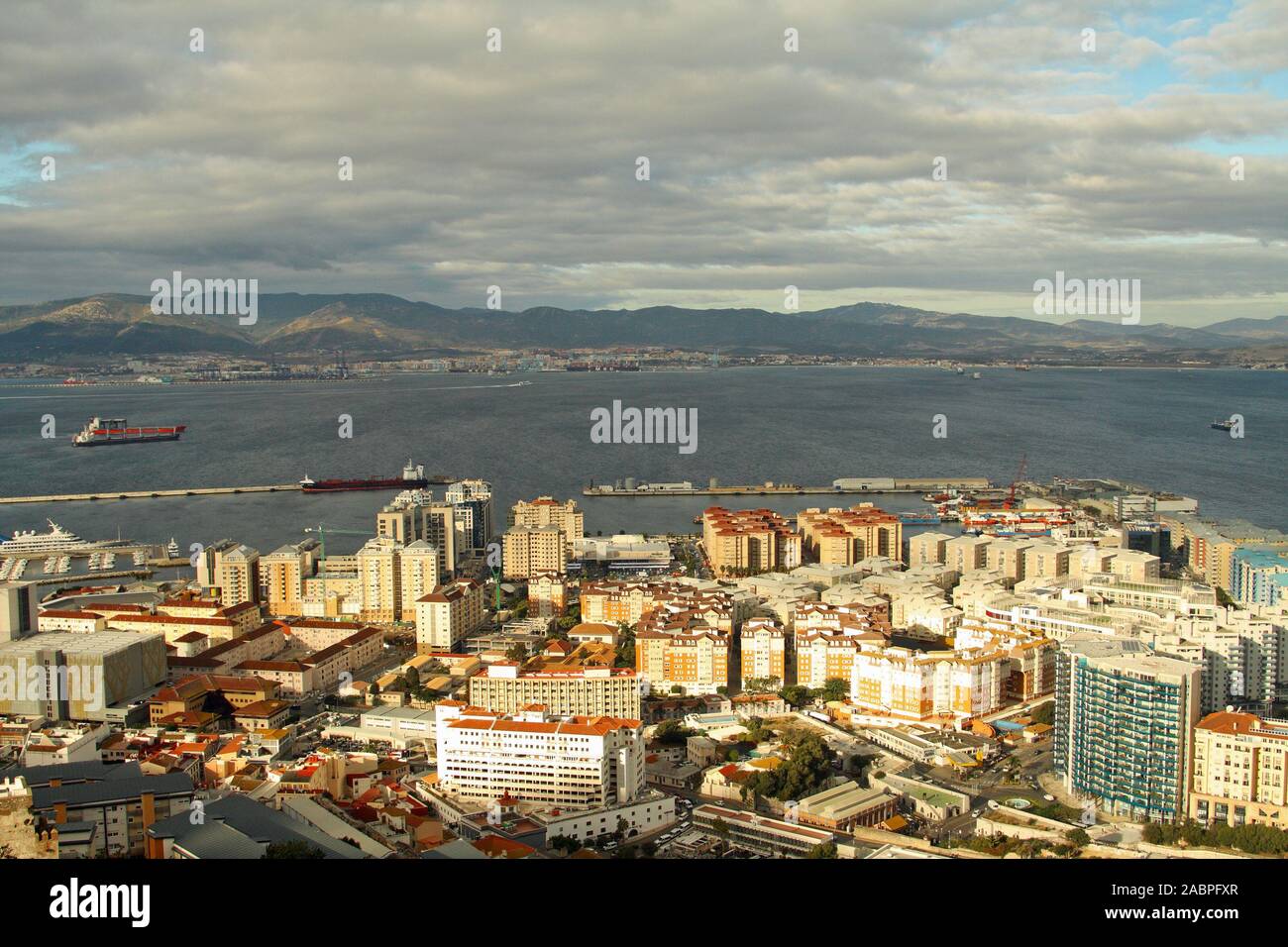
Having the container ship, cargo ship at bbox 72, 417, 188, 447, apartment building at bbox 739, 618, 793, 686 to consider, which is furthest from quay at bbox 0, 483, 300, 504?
apartment building at bbox 739, 618, 793, 686

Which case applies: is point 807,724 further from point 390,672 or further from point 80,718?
point 80,718

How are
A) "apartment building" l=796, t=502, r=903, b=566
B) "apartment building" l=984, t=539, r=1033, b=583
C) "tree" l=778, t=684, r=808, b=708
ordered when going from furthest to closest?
"apartment building" l=796, t=502, r=903, b=566 < "apartment building" l=984, t=539, r=1033, b=583 < "tree" l=778, t=684, r=808, b=708

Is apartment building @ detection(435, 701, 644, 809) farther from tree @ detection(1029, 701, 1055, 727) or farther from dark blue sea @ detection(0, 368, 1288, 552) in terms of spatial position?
dark blue sea @ detection(0, 368, 1288, 552)

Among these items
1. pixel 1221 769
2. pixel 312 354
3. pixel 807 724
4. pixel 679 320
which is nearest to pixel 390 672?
pixel 807 724

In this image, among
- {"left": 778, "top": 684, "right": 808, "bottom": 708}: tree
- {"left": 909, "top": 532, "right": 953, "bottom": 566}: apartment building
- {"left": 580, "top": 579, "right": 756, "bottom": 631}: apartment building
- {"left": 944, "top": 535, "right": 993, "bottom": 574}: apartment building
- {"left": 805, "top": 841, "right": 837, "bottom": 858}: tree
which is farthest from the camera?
{"left": 909, "top": 532, "right": 953, "bottom": 566}: apartment building

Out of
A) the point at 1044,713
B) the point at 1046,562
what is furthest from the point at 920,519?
the point at 1044,713

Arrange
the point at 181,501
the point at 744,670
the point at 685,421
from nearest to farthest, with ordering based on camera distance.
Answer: the point at 744,670, the point at 181,501, the point at 685,421

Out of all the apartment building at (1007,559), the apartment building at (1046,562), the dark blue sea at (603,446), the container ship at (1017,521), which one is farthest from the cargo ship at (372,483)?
the apartment building at (1046,562)
